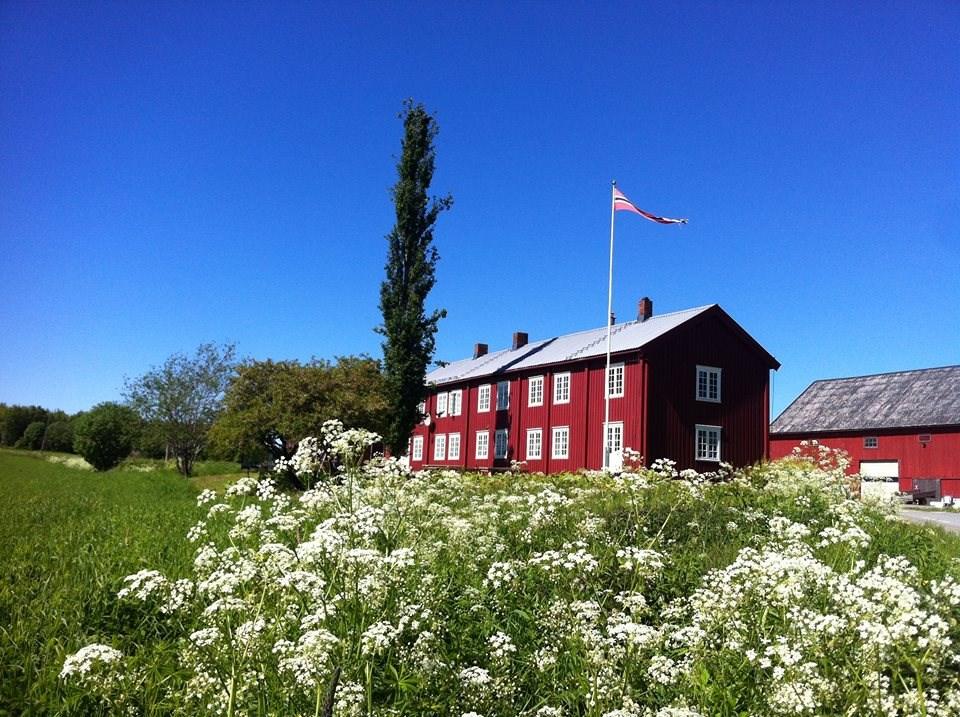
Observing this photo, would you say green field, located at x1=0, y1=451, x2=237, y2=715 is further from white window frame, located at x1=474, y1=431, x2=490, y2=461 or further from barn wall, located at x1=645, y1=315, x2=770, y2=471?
white window frame, located at x1=474, y1=431, x2=490, y2=461

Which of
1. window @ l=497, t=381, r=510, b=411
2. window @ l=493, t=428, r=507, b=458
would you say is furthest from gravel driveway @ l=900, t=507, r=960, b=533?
window @ l=497, t=381, r=510, b=411

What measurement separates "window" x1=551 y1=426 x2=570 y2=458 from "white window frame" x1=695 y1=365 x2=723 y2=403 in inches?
286

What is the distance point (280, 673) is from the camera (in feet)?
12.9

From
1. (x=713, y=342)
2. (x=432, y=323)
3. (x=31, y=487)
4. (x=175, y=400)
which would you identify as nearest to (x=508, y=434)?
(x=432, y=323)

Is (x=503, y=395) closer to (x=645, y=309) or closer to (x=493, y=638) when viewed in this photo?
(x=645, y=309)

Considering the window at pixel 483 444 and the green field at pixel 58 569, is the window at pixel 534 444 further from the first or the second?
the green field at pixel 58 569

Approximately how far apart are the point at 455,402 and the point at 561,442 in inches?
478

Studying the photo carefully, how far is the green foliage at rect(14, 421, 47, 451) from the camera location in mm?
24094

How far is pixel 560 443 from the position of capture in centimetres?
3769

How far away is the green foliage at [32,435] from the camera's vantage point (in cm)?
2409

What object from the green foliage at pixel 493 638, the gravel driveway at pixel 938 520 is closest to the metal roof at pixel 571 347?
the gravel driveway at pixel 938 520

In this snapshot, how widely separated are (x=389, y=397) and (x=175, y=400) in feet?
47.3

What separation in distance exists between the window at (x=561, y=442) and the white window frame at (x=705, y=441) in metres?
6.75

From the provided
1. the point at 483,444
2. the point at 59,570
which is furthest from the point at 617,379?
the point at 59,570
